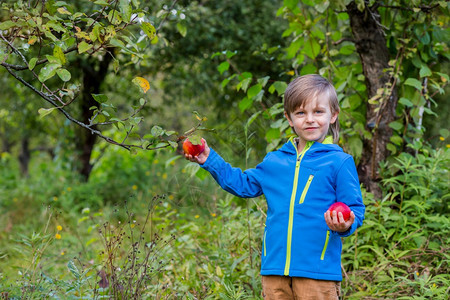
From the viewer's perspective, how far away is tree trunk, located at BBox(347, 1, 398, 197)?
11.8 ft

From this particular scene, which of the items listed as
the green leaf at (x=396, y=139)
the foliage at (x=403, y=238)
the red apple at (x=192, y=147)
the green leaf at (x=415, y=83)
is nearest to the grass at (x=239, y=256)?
the foliage at (x=403, y=238)

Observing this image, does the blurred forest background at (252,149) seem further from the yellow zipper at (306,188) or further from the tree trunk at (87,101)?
the tree trunk at (87,101)

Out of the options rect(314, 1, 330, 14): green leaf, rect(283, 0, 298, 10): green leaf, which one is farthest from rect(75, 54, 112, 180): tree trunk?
rect(314, 1, 330, 14): green leaf

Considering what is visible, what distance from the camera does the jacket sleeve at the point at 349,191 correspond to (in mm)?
2020

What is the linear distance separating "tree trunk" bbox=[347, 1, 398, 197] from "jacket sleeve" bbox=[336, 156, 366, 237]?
1591mm

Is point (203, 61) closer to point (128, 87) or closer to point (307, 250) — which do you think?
point (128, 87)

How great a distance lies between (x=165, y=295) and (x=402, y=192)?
1572 millimetres

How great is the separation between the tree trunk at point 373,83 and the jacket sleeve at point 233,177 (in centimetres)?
159

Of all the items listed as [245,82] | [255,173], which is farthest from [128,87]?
[255,173]

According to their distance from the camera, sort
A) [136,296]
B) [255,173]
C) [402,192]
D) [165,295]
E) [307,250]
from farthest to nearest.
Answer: [402,192], [165,295], [136,296], [255,173], [307,250]

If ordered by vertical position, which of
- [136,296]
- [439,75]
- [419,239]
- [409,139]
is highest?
[439,75]

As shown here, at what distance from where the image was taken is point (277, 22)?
24.4 feet

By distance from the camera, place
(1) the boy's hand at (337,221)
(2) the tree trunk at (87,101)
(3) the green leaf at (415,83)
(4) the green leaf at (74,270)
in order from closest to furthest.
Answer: (1) the boy's hand at (337,221)
(4) the green leaf at (74,270)
(3) the green leaf at (415,83)
(2) the tree trunk at (87,101)

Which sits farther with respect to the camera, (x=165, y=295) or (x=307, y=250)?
(x=165, y=295)
